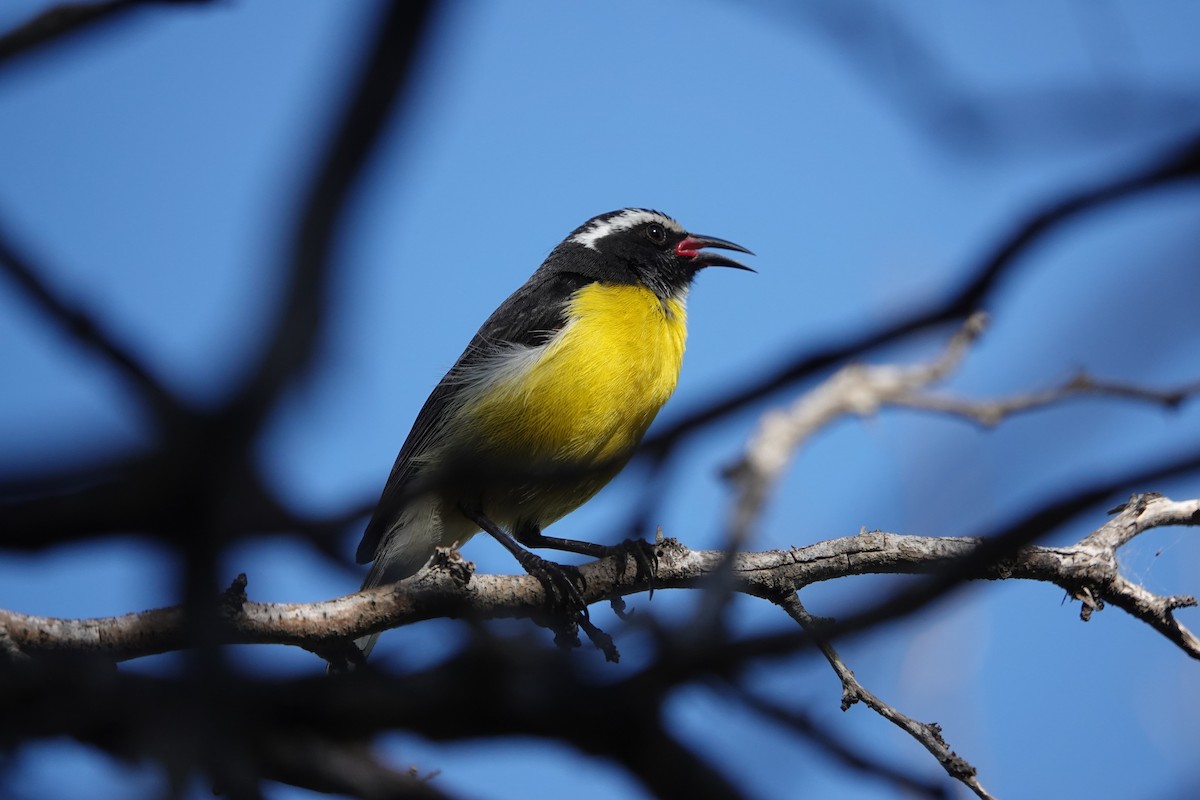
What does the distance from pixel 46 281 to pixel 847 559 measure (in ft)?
14.6

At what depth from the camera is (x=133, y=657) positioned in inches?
160

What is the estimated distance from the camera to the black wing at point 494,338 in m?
6.80

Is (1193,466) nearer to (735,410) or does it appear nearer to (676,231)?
(735,410)

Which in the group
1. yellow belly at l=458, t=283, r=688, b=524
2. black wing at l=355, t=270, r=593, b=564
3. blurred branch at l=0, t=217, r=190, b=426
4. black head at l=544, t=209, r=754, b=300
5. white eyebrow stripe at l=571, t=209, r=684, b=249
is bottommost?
blurred branch at l=0, t=217, r=190, b=426

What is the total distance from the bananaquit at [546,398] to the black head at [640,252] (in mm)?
31

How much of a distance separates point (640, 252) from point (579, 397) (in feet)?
6.19

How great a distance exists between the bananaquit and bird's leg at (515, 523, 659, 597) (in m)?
0.01

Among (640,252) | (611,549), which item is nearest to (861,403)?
(611,549)

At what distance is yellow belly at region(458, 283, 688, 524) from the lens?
20.4 feet

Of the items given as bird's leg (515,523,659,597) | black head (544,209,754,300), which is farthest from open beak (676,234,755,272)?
bird's leg (515,523,659,597)

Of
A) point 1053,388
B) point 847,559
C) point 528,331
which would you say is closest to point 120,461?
point 1053,388

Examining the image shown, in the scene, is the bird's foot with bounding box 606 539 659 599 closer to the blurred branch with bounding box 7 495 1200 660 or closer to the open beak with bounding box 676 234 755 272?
the blurred branch with bounding box 7 495 1200 660

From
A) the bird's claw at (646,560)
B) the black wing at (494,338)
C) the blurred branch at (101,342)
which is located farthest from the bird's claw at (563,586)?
the blurred branch at (101,342)

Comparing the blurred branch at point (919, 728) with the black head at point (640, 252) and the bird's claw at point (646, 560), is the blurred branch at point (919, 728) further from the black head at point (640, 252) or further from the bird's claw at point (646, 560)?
the black head at point (640, 252)
